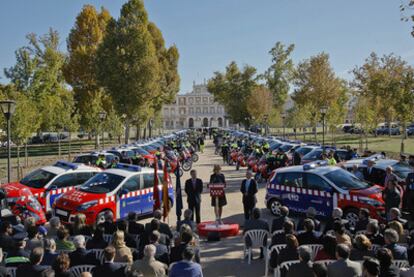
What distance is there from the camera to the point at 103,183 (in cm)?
1186

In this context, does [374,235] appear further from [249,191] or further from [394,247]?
[249,191]

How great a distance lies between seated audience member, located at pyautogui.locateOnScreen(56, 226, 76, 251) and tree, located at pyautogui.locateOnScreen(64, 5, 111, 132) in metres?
38.6

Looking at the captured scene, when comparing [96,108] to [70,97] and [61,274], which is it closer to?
[70,97]

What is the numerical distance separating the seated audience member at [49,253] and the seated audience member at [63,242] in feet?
1.72

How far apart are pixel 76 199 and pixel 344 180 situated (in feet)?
24.5

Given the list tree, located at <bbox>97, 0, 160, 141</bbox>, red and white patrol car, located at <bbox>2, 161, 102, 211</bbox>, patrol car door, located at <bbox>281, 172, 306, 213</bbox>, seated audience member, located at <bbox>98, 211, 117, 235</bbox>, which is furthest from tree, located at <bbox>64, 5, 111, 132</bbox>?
seated audience member, located at <bbox>98, 211, 117, 235</bbox>

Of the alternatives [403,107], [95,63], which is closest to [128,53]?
[95,63]

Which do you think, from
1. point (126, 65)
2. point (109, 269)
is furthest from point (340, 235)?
point (126, 65)

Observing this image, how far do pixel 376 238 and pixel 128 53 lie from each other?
3268 cm

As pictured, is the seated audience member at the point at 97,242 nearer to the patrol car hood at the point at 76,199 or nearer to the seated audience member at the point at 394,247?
the patrol car hood at the point at 76,199

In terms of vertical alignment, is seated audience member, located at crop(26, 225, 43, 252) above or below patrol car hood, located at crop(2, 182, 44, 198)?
below

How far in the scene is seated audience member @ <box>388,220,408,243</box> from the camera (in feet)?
22.7

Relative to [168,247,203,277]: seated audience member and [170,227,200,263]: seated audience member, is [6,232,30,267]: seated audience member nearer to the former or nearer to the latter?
[170,227,200,263]: seated audience member

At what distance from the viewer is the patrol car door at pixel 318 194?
11.1 metres
